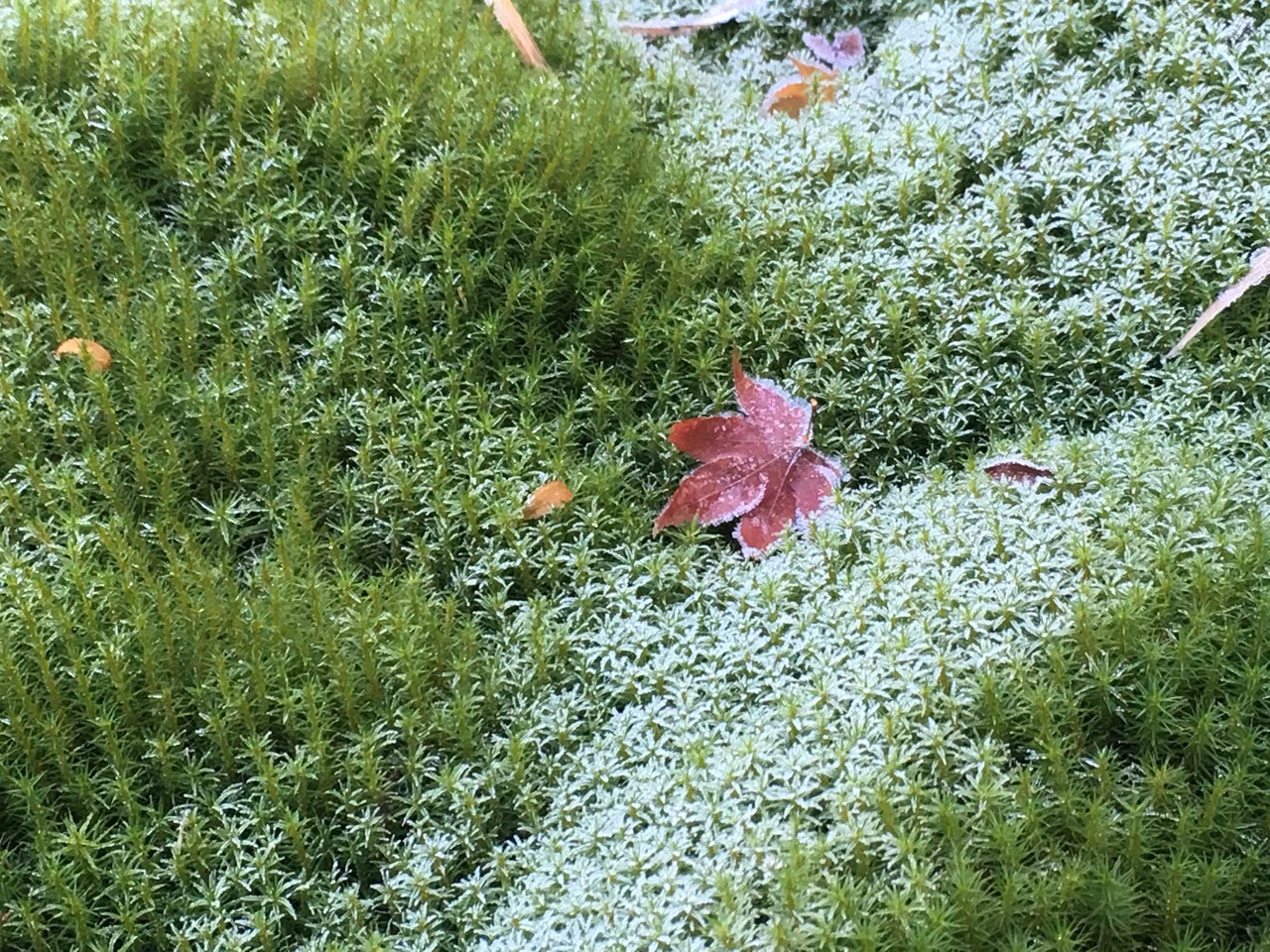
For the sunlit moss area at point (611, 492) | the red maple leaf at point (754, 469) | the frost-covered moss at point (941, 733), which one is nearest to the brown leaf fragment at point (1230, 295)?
the sunlit moss area at point (611, 492)

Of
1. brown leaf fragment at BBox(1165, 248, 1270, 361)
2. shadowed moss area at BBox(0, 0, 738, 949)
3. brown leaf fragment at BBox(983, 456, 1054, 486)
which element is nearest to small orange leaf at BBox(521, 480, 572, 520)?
shadowed moss area at BBox(0, 0, 738, 949)

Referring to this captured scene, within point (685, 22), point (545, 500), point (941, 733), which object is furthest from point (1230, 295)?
point (685, 22)

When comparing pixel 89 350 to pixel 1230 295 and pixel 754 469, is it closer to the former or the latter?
pixel 754 469

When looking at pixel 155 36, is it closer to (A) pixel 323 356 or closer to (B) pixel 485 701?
(A) pixel 323 356

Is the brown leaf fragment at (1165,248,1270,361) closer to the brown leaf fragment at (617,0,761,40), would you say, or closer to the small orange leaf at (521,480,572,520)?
the small orange leaf at (521,480,572,520)

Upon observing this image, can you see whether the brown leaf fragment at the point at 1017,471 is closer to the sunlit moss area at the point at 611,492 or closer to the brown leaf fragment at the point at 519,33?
the sunlit moss area at the point at 611,492

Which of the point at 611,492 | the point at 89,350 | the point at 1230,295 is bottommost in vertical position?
the point at 1230,295
